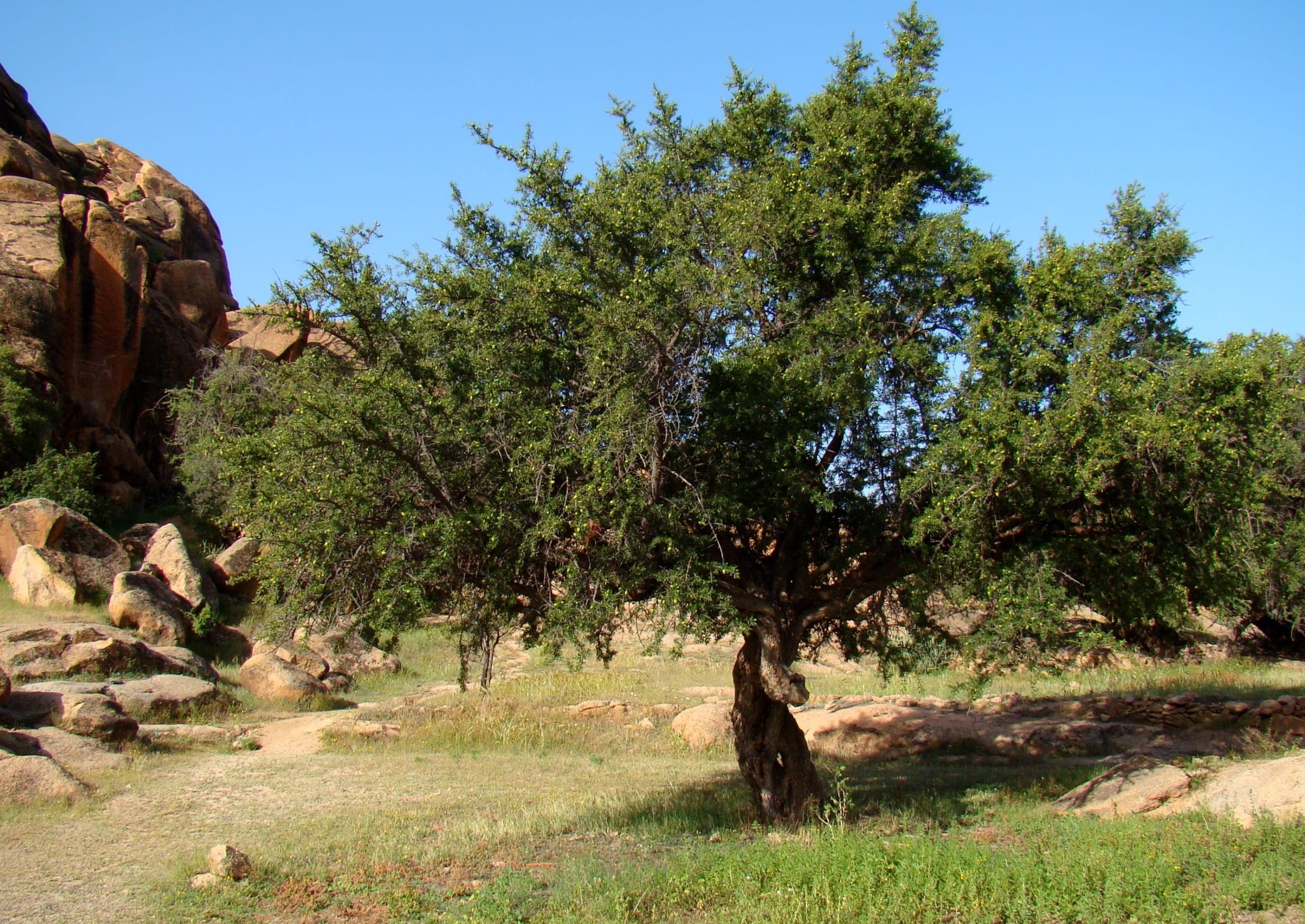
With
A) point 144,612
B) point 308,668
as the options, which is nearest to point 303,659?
point 308,668

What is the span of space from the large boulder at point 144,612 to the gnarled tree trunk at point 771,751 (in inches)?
721

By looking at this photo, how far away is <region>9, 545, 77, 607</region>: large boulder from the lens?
2428 cm

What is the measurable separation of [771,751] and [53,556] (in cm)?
2243

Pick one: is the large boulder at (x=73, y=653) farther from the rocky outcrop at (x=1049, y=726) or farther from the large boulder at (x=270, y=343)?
the large boulder at (x=270, y=343)

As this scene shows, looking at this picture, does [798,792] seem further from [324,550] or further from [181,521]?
[181,521]

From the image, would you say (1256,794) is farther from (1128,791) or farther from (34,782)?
(34,782)

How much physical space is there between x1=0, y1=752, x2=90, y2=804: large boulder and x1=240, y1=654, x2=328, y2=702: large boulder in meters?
10.2

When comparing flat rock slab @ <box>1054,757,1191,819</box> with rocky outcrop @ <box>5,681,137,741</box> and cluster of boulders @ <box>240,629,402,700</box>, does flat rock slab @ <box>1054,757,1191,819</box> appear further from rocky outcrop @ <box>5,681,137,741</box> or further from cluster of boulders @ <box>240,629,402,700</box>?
rocky outcrop @ <box>5,681,137,741</box>

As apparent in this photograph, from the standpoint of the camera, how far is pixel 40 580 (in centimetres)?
2450

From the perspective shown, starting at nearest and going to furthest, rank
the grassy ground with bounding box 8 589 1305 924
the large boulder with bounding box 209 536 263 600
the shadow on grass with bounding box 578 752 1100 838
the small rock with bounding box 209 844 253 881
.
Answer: the grassy ground with bounding box 8 589 1305 924 → the small rock with bounding box 209 844 253 881 → the shadow on grass with bounding box 578 752 1100 838 → the large boulder with bounding box 209 536 263 600

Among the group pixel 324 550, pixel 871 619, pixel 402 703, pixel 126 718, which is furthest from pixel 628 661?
pixel 324 550

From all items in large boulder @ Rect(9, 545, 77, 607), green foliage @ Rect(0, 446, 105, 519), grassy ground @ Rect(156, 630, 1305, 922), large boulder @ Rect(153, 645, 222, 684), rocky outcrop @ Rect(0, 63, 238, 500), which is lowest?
grassy ground @ Rect(156, 630, 1305, 922)

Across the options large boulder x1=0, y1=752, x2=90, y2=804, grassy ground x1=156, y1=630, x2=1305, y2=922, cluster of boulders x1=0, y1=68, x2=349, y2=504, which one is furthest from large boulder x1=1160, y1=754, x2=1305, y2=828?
cluster of boulders x1=0, y1=68, x2=349, y2=504

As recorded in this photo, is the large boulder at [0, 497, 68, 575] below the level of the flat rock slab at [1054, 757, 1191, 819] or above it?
above
